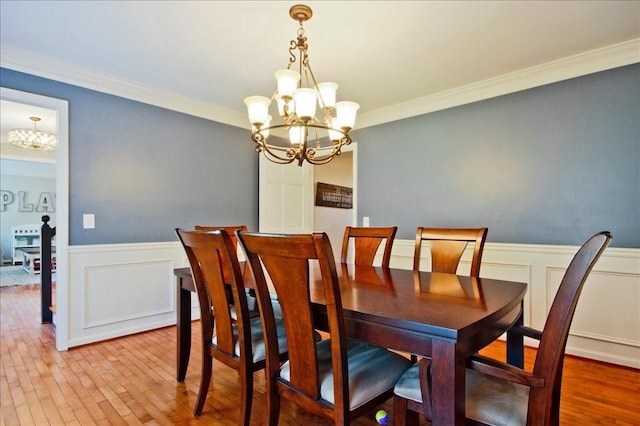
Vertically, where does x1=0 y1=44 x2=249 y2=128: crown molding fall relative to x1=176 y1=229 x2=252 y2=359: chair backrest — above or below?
above

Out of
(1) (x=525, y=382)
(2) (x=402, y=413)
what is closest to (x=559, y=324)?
(1) (x=525, y=382)

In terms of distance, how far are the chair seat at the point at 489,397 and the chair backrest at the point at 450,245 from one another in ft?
2.87

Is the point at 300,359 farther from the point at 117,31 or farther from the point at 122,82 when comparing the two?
the point at 122,82

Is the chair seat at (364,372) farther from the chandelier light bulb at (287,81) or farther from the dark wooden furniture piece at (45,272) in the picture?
the dark wooden furniture piece at (45,272)

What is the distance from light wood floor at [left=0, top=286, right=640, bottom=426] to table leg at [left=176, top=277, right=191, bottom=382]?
4.1 inches

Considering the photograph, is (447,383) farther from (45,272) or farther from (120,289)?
(45,272)

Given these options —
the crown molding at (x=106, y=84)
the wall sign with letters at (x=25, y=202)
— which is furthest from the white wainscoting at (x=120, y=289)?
the wall sign with letters at (x=25, y=202)

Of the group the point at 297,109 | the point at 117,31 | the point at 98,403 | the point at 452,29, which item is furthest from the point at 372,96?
the point at 98,403

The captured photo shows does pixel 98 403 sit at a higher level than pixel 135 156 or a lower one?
lower

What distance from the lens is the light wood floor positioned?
5.77 feet

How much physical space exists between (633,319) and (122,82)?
4.42 metres

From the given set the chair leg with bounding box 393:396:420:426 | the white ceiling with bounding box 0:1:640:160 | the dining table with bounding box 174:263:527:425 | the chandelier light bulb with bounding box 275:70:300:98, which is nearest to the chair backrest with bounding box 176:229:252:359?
the dining table with bounding box 174:263:527:425

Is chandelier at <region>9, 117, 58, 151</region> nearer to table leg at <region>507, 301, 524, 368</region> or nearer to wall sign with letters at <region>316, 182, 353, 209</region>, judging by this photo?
wall sign with letters at <region>316, 182, 353, 209</region>

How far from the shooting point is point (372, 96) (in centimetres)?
335
